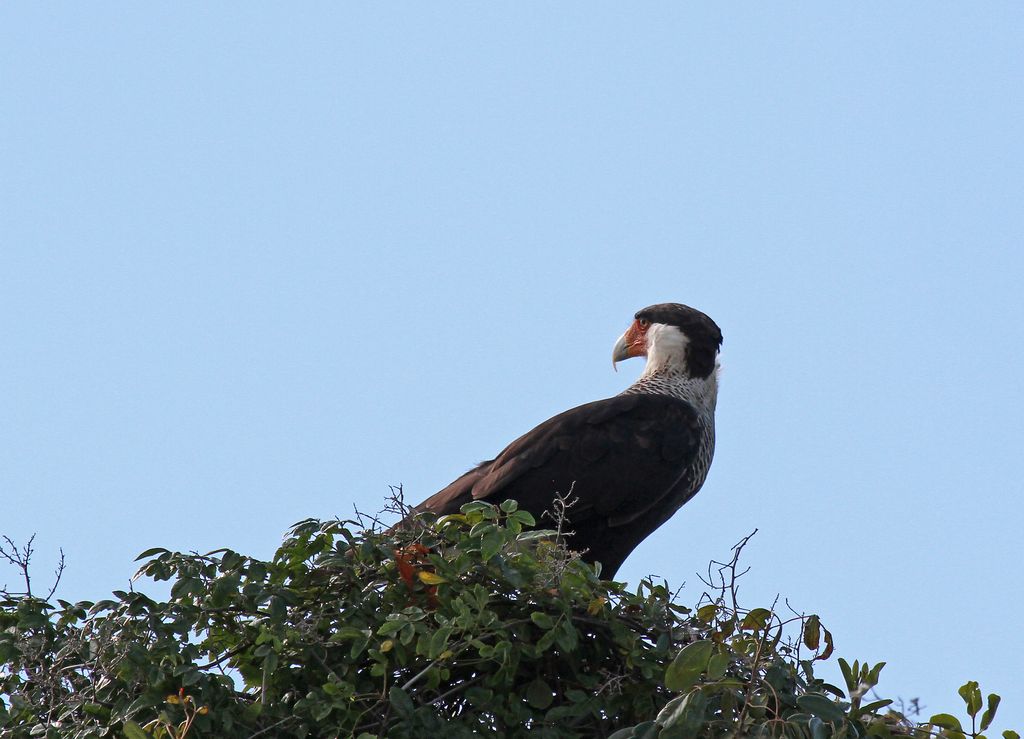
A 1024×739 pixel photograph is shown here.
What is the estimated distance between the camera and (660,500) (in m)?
6.50

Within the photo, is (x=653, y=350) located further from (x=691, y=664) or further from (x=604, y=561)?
(x=691, y=664)

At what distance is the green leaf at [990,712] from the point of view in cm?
325

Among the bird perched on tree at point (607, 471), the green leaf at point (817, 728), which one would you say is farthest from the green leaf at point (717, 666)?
the bird perched on tree at point (607, 471)

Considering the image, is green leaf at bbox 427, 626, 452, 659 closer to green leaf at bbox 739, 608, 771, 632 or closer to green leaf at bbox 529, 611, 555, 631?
green leaf at bbox 529, 611, 555, 631

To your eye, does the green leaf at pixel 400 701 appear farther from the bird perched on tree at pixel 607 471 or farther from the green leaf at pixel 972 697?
the bird perched on tree at pixel 607 471

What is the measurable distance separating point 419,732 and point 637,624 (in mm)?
→ 598

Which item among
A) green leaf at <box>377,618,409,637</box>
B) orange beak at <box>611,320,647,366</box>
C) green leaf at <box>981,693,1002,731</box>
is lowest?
green leaf at <box>981,693,1002,731</box>

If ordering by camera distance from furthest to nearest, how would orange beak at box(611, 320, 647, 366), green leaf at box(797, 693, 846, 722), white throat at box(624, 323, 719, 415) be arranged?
orange beak at box(611, 320, 647, 366) < white throat at box(624, 323, 719, 415) < green leaf at box(797, 693, 846, 722)

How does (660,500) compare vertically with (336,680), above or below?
above

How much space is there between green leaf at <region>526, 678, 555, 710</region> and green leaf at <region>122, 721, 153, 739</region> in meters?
0.88

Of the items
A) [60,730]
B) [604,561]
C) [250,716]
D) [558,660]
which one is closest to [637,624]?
[558,660]

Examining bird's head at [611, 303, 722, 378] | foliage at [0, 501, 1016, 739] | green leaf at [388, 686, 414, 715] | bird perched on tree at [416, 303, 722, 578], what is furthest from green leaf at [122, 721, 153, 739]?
bird's head at [611, 303, 722, 378]

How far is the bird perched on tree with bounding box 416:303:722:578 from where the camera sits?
628 cm

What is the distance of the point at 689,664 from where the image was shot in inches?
108
